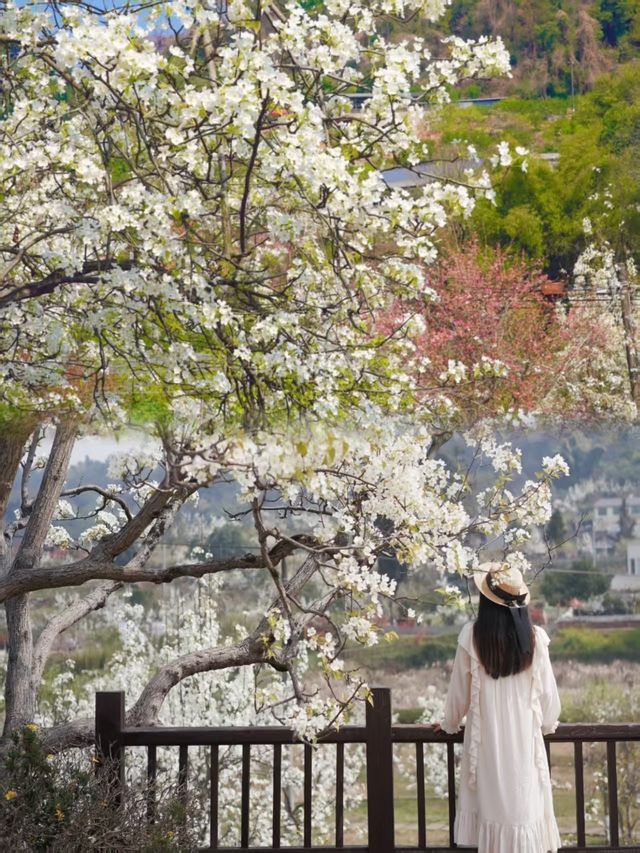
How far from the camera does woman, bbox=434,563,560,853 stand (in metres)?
2.92

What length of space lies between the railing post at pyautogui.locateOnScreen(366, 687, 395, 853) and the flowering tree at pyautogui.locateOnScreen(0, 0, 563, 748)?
31 centimetres

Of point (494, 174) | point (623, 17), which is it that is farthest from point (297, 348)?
point (623, 17)

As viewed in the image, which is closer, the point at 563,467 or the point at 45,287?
the point at 45,287

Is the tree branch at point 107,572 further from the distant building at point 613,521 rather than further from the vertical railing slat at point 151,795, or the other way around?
the distant building at point 613,521

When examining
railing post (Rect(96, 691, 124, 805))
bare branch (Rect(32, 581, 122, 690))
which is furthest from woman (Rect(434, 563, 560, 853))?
bare branch (Rect(32, 581, 122, 690))

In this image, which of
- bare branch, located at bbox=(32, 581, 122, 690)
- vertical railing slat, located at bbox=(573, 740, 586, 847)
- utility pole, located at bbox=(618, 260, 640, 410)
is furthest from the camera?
utility pole, located at bbox=(618, 260, 640, 410)

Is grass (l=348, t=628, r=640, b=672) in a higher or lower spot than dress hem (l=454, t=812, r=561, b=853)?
higher

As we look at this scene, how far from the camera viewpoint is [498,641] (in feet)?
9.61

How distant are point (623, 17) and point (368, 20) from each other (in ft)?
39.5

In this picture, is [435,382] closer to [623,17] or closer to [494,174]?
[494,174]

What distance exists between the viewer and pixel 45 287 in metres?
3.17

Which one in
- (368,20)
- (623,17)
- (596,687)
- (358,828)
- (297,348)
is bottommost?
(358,828)

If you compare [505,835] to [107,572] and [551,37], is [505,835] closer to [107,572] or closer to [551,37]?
[107,572]

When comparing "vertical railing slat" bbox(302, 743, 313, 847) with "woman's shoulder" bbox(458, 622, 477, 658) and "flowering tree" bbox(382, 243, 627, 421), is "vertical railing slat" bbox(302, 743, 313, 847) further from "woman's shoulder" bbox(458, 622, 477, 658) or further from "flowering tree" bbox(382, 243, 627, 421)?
"flowering tree" bbox(382, 243, 627, 421)
